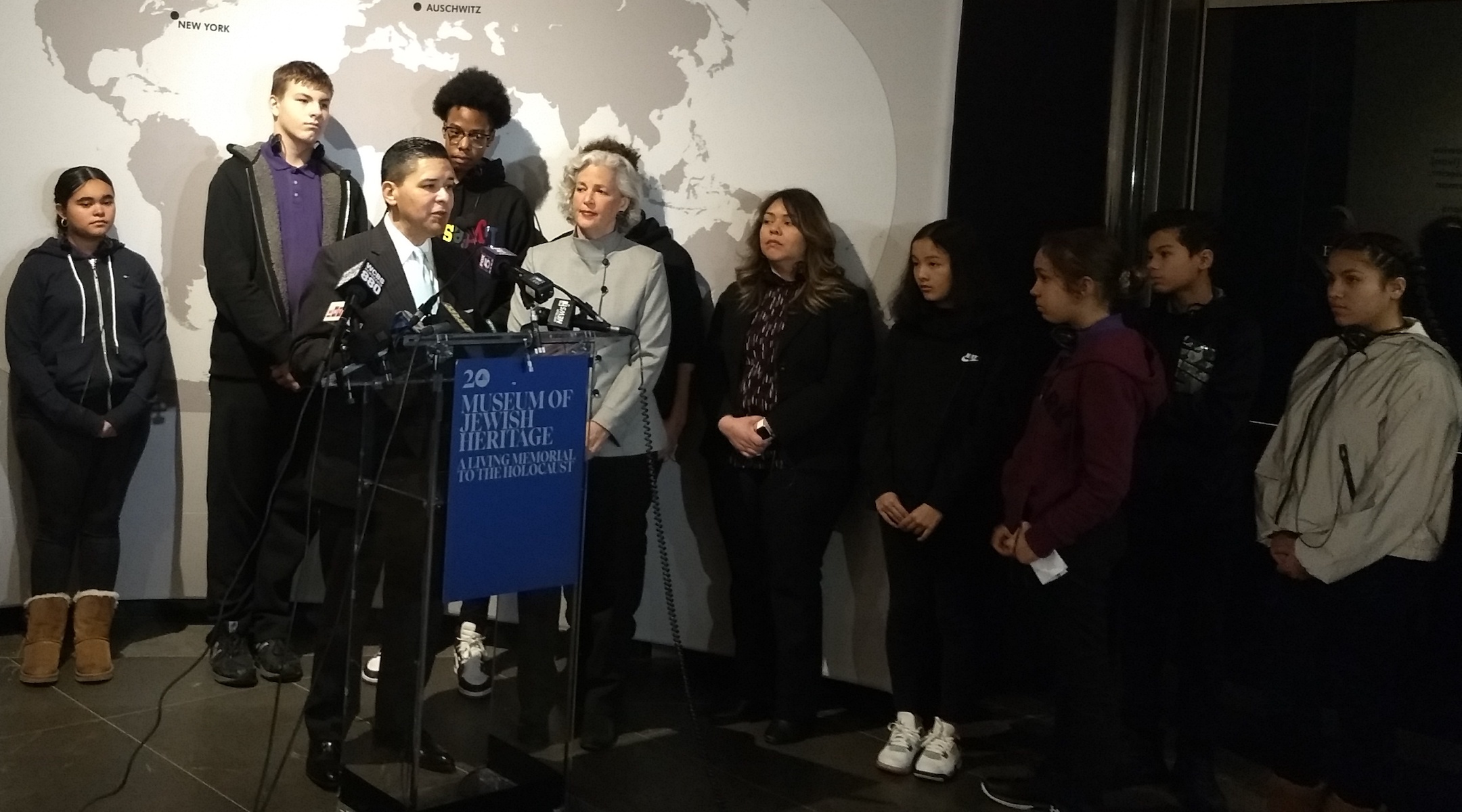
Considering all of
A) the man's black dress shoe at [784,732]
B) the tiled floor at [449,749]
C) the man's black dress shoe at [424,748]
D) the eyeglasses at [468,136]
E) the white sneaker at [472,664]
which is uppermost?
the eyeglasses at [468,136]

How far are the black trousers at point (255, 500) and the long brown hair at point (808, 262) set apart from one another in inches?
59.9

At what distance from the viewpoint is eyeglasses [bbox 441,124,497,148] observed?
13.6ft

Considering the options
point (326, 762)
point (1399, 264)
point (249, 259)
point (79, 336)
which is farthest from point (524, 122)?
point (1399, 264)

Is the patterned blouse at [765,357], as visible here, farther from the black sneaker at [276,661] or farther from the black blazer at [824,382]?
the black sneaker at [276,661]

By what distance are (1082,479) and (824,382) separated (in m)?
0.89

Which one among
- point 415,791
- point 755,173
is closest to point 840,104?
point 755,173

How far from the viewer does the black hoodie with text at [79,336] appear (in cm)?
412

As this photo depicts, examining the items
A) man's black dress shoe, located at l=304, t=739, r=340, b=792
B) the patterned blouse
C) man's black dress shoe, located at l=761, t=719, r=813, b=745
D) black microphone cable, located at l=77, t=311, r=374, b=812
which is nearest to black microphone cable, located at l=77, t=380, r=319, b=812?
black microphone cable, located at l=77, t=311, r=374, b=812

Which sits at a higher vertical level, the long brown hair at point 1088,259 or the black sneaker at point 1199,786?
the long brown hair at point 1088,259

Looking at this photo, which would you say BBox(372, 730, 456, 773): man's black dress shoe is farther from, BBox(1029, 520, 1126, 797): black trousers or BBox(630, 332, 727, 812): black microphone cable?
BBox(1029, 520, 1126, 797): black trousers

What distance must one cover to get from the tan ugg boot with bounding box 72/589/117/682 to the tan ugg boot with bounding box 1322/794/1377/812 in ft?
11.5

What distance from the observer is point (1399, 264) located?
3.16 metres

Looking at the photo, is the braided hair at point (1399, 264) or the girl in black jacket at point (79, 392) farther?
the girl in black jacket at point (79, 392)

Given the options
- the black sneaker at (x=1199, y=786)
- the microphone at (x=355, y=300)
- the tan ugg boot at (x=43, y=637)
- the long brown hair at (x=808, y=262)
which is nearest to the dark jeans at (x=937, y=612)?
the black sneaker at (x=1199, y=786)
